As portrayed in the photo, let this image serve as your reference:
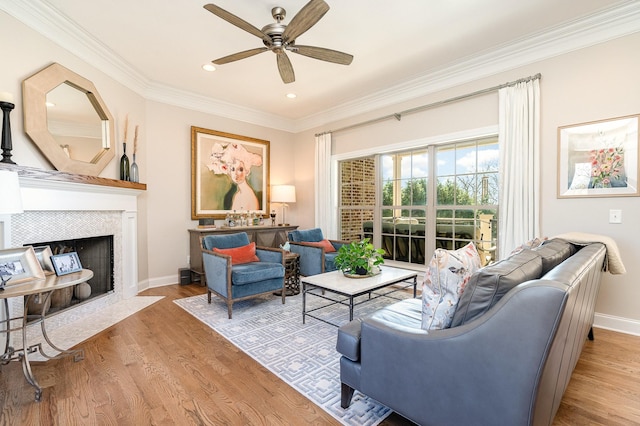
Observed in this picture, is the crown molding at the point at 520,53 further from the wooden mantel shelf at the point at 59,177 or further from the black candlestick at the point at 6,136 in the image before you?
the black candlestick at the point at 6,136

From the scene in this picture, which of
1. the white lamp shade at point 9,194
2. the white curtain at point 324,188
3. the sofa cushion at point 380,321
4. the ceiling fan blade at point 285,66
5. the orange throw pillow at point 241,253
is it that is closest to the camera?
the sofa cushion at point 380,321

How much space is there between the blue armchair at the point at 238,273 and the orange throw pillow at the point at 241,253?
0.18ft

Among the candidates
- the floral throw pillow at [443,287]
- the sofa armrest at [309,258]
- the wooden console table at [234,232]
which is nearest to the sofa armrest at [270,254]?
the sofa armrest at [309,258]

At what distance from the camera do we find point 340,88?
4484 mm

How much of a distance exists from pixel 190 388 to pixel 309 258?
249 cm

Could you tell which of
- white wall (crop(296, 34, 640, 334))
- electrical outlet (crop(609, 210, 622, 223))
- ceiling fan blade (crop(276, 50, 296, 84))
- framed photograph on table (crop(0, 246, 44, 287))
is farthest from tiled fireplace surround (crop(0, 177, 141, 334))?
electrical outlet (crop(609, 210, 622, 223))

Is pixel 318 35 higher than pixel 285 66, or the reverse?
pixel 318 35

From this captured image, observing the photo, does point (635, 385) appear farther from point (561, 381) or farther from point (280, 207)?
point (280, 207)

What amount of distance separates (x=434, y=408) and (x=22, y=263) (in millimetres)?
2625

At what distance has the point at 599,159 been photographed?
2.88 m

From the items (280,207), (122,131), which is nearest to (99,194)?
(122,131)

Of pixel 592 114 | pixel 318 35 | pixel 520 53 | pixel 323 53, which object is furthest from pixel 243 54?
pixel 592 114

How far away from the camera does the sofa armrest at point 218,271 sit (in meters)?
3.15

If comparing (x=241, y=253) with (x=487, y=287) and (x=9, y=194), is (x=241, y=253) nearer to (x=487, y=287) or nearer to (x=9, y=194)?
(x=9, y=194)
